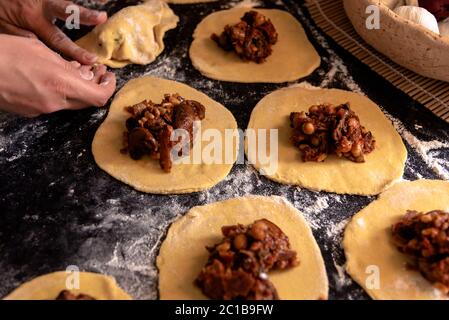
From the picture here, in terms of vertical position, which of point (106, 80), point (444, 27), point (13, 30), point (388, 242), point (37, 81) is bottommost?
point (388, 242)

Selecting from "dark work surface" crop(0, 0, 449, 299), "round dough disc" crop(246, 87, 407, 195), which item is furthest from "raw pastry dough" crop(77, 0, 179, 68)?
"round dough disc" crop(246, 87, 407, 195)

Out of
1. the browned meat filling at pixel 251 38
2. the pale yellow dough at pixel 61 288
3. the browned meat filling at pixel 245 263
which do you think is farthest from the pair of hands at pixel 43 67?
the browned meat filling at pixel 245 263

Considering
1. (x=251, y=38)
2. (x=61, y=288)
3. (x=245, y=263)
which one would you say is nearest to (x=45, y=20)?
(x=251, y=38)

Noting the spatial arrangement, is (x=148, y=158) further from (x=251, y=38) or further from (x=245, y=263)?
(x=251, y=38)

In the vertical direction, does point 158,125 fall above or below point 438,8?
below
